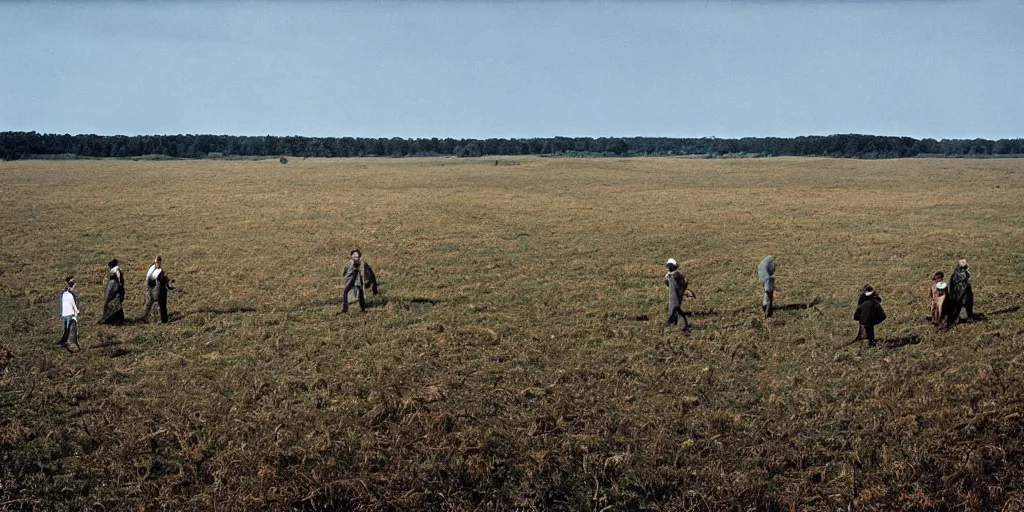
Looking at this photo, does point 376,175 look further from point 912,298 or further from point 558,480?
point 558,480

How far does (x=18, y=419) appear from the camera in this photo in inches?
512

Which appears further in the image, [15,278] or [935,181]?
[935,181]

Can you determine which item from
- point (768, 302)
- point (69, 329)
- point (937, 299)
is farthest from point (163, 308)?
point (937, 299)

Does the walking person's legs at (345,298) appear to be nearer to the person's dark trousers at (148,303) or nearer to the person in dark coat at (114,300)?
the person's dark trousers at (148,303)

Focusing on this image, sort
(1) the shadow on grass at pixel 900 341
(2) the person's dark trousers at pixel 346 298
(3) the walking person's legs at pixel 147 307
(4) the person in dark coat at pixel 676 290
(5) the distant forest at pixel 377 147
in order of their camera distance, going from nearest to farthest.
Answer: (1) the shadow on grass at pixel 900 341
(4) the person in dark coat at pixel 676 290
(3) the walking person's legs at pixel 147 307
(2) the person's dark trousers at pixel 346 298
(5) the distant forest at pixel 377 147

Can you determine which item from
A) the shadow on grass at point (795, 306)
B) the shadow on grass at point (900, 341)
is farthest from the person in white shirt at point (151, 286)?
the shadow on grass at point (900, 341)

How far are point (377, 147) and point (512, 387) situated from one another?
17707cm

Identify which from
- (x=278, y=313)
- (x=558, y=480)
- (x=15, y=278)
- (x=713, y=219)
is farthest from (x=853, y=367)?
(x=713, y=219)

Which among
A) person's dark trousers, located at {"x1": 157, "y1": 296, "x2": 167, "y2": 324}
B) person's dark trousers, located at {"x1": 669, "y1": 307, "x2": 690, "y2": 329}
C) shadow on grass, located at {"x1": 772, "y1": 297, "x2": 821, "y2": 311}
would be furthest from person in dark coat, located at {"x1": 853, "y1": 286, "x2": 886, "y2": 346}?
person's dark trousers, located at {"x1": 157, "y1": 296, "x2": 167, "y2": 324}

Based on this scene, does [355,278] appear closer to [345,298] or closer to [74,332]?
[345,298]

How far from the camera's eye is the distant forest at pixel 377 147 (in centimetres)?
15050

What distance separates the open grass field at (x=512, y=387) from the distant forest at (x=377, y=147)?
444 feet

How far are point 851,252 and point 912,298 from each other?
11076 mm

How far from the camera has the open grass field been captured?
36.9ft
